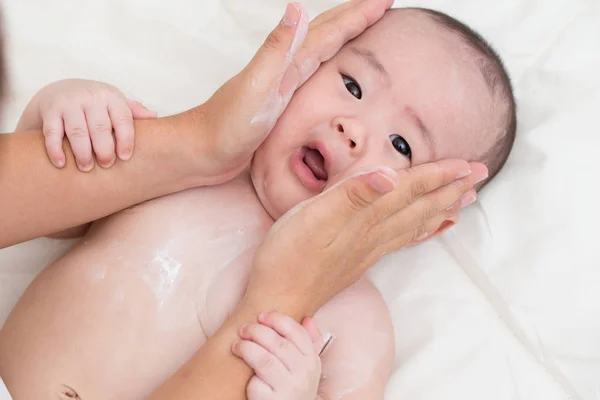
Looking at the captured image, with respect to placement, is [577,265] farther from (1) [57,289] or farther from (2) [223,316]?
(1) [57,289]

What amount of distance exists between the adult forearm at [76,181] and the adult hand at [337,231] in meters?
0.21

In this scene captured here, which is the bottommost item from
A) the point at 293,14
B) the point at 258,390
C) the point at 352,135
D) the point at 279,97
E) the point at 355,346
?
the point at 355,346

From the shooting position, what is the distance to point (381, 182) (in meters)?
0.97

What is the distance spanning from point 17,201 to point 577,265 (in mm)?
943

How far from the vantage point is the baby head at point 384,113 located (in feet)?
3.76

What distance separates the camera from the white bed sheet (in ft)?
4.11

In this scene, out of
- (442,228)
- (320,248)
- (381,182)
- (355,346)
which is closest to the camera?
(381,182)

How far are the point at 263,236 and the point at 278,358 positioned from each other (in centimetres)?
28

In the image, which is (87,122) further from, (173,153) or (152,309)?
(152,309)

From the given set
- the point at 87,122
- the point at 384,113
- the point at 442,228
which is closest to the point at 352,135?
the point at 384,113

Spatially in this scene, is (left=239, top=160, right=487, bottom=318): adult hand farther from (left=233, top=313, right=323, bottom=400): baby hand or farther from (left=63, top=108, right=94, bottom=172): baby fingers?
(left=63, top=108, right=94, bottom=172): baby fingers

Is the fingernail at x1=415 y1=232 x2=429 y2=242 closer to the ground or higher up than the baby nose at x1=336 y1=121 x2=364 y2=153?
closer to the ground

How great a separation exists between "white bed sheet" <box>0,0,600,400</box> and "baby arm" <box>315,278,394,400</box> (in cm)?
8

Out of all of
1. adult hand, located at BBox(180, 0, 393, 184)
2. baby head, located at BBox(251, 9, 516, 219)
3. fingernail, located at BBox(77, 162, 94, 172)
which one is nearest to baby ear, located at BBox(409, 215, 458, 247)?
baby head, located at BBox(251, 9, 516, 219)
